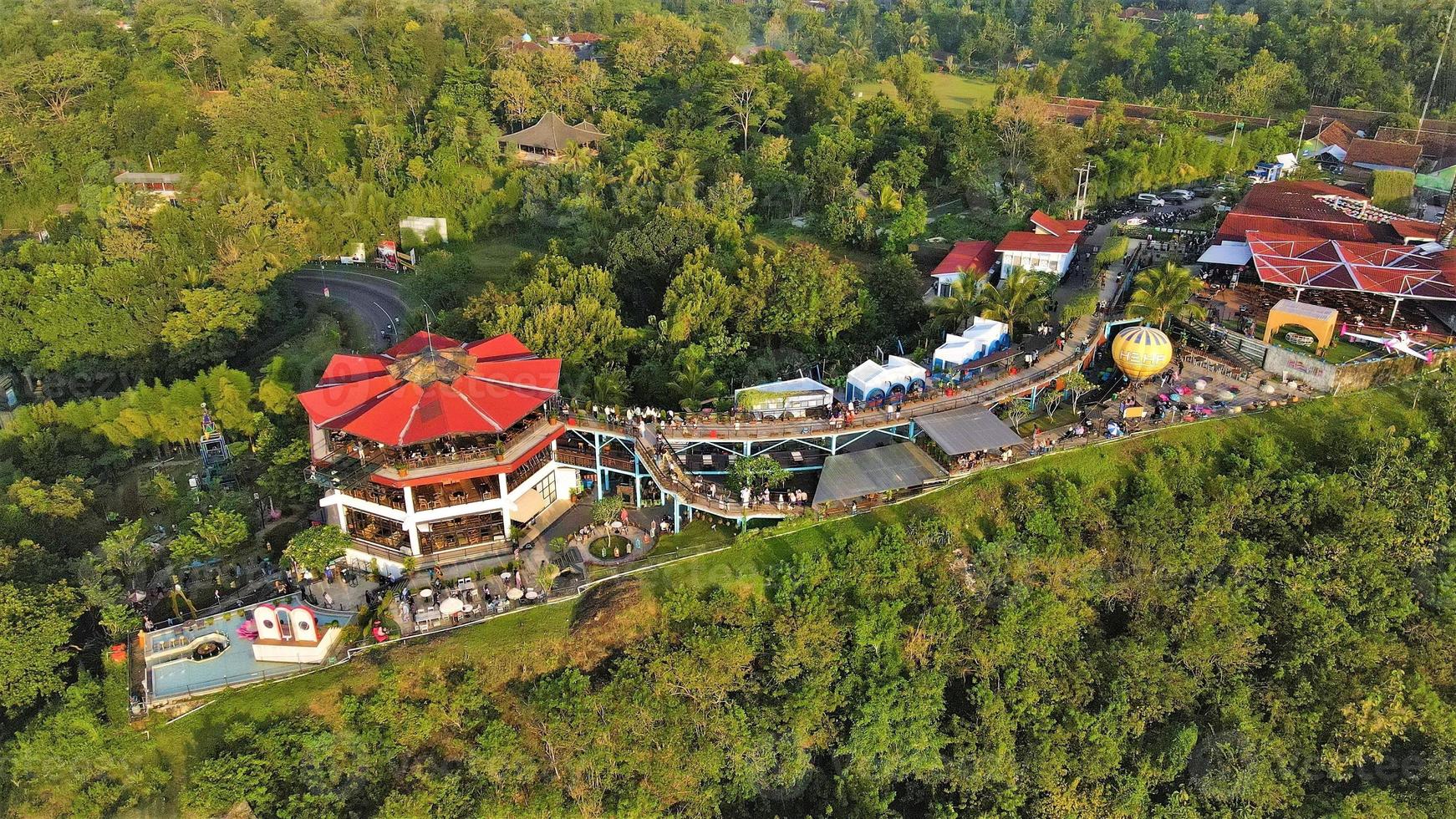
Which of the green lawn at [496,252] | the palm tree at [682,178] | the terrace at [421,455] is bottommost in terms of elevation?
the green lawn at [496,252]

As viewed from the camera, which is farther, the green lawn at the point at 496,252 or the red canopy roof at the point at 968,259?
the green lawn at the point at 496,252

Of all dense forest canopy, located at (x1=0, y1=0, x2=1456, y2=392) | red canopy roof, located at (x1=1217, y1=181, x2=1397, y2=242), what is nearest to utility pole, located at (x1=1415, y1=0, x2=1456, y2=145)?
dense forest canopy, located at (x1=0, y1=0, x2=1456, y2=392)

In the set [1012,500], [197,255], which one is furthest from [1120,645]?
[197,255]

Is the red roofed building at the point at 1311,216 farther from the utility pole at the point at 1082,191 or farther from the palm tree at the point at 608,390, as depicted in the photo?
the palm tree at the point at 608,390

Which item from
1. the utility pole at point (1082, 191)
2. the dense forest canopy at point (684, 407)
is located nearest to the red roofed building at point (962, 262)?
the dense forest canopy at point (684, 407)

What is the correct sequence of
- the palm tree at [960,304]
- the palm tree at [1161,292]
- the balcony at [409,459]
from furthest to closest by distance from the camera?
the palm tree at [960,304]
the palm tree at [1161,292]
the balcony at [409,459]

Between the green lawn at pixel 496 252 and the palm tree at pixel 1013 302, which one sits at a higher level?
the palm tree at pixel 1013 302
